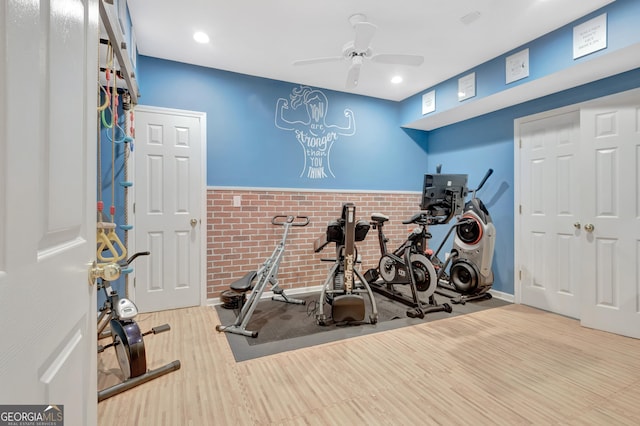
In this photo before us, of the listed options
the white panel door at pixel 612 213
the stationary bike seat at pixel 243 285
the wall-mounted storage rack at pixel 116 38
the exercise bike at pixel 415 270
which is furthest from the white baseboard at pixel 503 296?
the wall-mounted storage rack at pixel 116 38

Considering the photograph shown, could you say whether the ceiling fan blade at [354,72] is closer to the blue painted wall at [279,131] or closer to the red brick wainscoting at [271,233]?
the blue painted wall at [279,131]

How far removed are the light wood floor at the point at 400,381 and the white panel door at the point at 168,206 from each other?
0.69 metres

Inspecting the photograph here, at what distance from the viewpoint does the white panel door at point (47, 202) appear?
46 centimetres

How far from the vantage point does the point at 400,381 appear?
2.08 m

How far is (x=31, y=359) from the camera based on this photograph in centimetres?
51

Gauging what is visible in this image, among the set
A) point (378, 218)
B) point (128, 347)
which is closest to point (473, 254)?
point (378, 218)

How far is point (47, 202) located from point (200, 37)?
3.07 meters

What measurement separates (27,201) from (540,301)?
15.0 ft

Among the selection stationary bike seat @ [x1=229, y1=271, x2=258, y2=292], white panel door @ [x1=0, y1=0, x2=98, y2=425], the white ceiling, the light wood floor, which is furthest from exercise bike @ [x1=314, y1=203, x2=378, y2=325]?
white panel door @ [x1=0, y1=0, x2=98, y2=425]

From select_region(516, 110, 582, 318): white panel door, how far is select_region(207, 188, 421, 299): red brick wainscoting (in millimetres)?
1928

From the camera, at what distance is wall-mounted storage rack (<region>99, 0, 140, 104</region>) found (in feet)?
5.77

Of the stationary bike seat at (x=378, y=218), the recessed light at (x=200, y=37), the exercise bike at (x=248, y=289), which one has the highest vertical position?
the recessed light at (x=200, y=37)

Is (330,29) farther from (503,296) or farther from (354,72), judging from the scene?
(503,296)

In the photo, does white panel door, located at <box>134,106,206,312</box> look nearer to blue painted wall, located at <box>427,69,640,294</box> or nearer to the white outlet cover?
the white outlet cover
